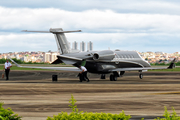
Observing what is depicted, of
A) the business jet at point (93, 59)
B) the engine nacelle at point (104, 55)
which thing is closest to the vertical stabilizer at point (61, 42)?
the business jet at point (93, 59)

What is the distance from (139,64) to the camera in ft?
147

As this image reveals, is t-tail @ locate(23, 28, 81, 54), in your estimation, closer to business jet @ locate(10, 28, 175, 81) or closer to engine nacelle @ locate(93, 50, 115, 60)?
business jet @ locate(10, 28, 175, 81)

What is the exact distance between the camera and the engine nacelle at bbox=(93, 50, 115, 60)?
127ft

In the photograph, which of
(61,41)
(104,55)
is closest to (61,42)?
(61,41)

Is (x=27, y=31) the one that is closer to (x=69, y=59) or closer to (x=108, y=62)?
(x=69, y=59)

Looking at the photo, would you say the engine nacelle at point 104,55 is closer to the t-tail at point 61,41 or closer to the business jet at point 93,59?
the business jet at point 93,59

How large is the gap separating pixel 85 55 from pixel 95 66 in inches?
75.8

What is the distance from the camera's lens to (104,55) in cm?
3956

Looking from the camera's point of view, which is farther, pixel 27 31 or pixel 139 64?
pixel 139 64

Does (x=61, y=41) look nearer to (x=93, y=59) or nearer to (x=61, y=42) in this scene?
(x=61, y=42)

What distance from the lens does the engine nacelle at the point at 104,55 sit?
38594mm

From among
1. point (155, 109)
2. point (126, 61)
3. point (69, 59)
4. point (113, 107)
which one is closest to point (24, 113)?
point (113, 107)

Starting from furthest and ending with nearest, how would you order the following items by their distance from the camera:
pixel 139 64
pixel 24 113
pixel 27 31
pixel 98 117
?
1. pixel 139 64
2. pixel 27 31
3. pixel 24 113
4. pixel 98 117

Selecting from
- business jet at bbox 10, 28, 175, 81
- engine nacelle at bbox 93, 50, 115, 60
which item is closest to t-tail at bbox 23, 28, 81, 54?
business jet at bbox 10, 28, 175, 81
